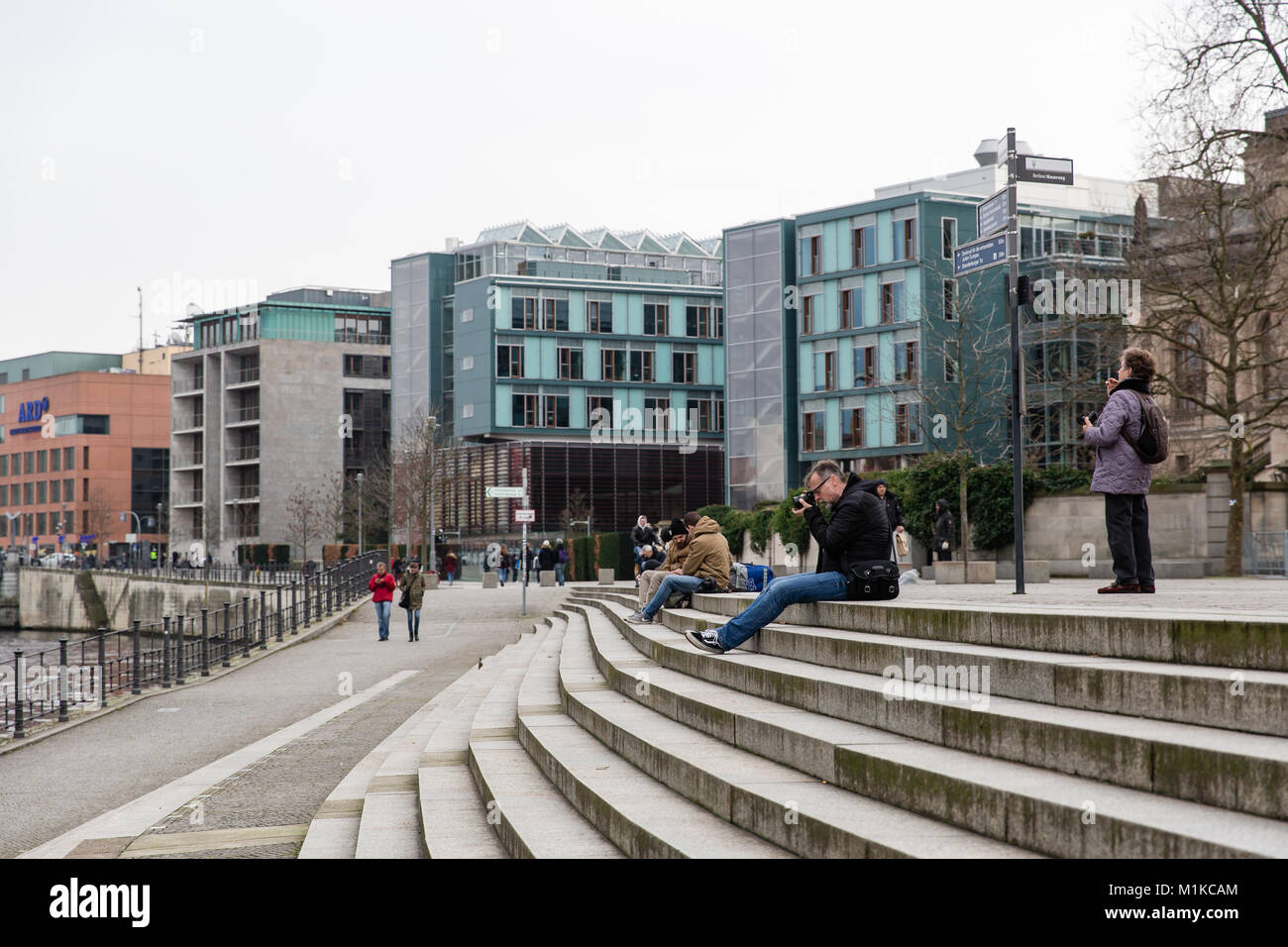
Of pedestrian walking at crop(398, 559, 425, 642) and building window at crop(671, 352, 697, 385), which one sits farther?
building window at crop(671, 352, 697, 385)

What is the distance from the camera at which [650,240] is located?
3337 inches

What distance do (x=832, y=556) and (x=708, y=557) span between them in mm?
4906

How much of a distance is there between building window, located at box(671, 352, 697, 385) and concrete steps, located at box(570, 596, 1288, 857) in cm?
7016

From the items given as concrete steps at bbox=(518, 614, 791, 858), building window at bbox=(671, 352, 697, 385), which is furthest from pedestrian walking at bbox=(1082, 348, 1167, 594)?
building window at bbox=(671, 352, 697, 385)

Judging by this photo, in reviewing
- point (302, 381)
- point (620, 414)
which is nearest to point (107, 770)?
point (620, 414)

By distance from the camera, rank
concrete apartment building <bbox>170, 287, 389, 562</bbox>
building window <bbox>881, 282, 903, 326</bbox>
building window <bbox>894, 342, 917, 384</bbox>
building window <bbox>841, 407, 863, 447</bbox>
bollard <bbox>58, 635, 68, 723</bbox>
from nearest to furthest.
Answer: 1. bollard <bbox>58, 635, 68, 723</bbox>
2. building window <bbox>894, 342, 917, 384</bbox>
3. building window <bbox>881, 282, 903, 326</bbox>
4. building window <bbox>841, 407, 863, 447</bbox>
5. concrete apartment building <bbox>170, 287, 389, 562</bbox>

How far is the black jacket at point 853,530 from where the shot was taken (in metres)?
9.65

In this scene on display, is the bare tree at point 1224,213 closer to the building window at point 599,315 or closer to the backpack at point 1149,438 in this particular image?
the backpack at point 1149,438

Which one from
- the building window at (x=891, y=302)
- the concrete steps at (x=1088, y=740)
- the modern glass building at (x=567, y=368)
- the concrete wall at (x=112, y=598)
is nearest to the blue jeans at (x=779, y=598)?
the concrete steps at (x=1088, y=740)

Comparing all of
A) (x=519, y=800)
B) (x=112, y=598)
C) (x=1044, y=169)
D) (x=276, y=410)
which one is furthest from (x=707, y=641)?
(x=276, y=410)

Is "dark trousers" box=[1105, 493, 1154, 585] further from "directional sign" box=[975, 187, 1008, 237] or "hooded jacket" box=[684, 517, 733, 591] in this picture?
"hooded jacket" box=[684, 517, 733, 591]

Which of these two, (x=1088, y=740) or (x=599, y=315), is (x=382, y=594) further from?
(x=599, y=315)

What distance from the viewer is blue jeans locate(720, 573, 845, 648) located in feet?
32.0
